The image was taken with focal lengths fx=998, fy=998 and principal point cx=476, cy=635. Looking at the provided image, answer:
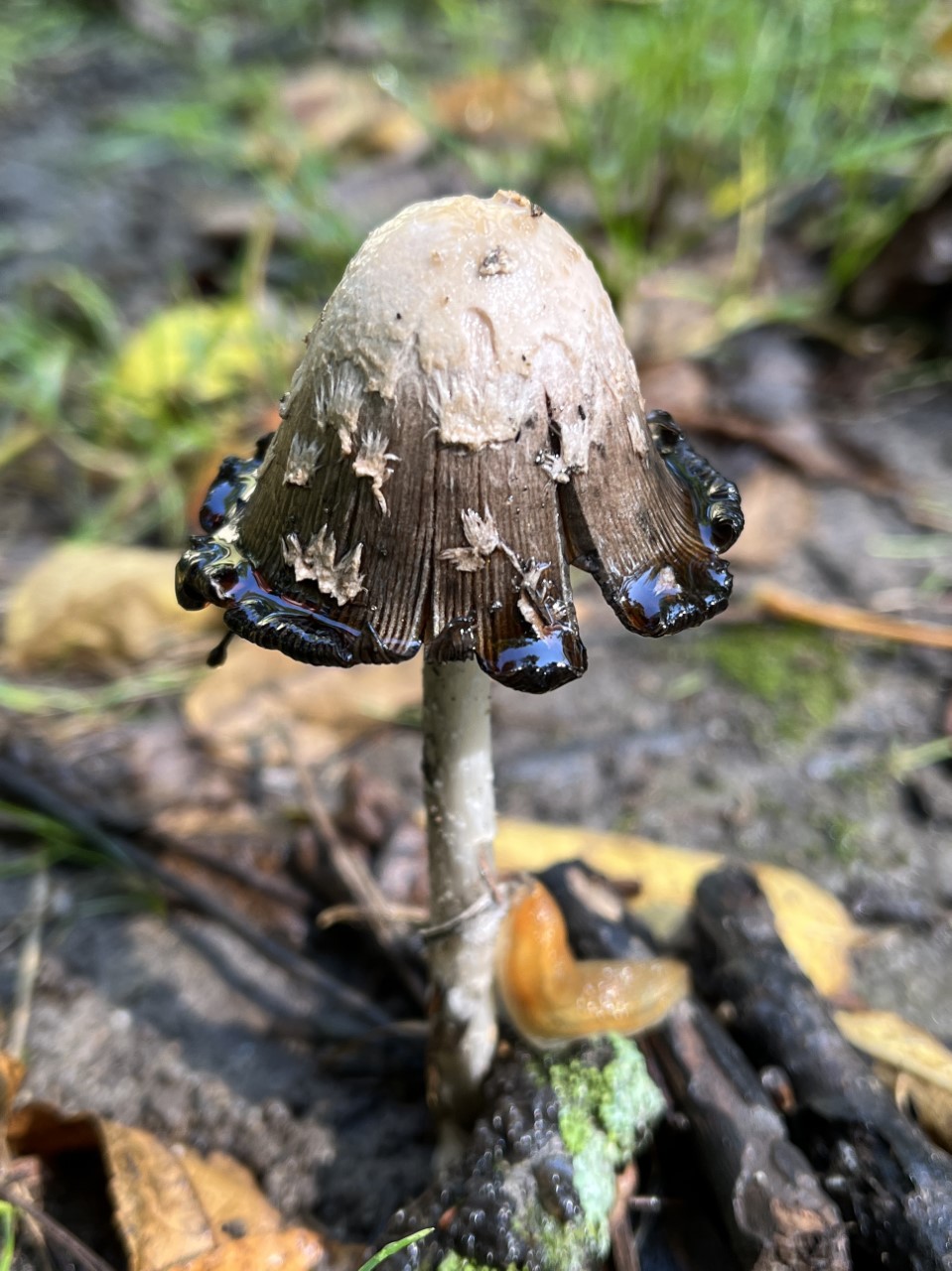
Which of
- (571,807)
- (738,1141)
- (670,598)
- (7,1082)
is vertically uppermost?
(670,598)

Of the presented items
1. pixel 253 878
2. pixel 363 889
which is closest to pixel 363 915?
pixel 363 889

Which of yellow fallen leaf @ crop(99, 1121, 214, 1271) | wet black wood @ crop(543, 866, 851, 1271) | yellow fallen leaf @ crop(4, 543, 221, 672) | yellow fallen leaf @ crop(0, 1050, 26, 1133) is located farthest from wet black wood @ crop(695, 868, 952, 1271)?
yellow fallen leaf @ crop(4, 543, 221, 672)

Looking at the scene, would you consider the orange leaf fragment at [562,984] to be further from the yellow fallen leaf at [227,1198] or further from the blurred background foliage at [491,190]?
the blurred background foliage at [491,190]

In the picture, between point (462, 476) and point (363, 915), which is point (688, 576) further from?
point (363, 915)

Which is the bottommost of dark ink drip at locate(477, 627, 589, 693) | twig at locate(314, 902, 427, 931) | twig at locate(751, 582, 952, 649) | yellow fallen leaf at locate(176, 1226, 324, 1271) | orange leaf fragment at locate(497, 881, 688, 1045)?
yellow fallen leaf at locate(176, 1226, 324, 1271)

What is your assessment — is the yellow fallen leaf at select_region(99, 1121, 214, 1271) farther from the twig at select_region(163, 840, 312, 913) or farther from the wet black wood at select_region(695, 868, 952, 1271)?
the wet black wood at select_region(695, 868, 952, 1271)

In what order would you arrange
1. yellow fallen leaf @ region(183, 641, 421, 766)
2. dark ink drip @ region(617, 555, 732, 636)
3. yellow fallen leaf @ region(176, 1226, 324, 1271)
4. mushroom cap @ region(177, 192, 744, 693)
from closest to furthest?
1. mushroom cap @ region(177, 192, 744, 693)
2. dark ink drip @ region(617, 555, 732, 636)
3. yellow fallen leaf @ region(176, 1226, 324, 1271)
4. yellow fallen leaf @ region(183, 641, 421, 766)
